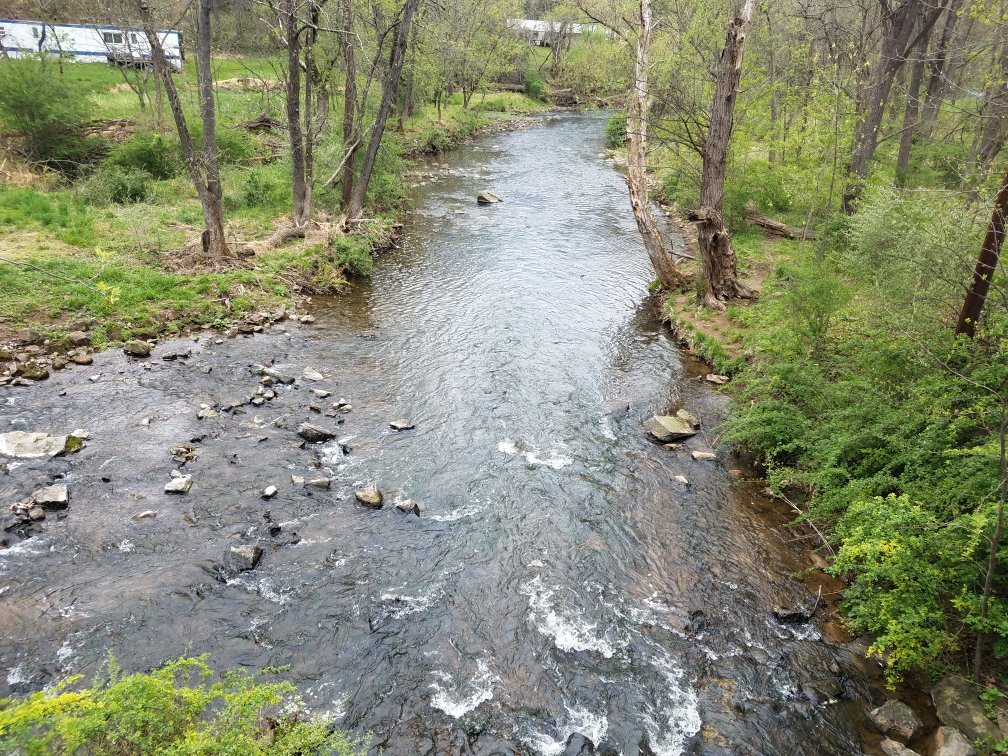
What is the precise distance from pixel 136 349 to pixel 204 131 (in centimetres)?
614

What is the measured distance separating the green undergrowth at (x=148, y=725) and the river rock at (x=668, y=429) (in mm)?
8205

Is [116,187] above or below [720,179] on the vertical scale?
below

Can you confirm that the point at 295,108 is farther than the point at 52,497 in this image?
Yes

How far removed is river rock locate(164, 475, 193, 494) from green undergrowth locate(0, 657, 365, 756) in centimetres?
392

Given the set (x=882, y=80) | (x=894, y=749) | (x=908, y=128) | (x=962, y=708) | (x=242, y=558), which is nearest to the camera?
(x=894, y=749)

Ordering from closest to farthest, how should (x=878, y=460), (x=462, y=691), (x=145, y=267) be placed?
(x=462, y=691)
(x=878, y=460)
(x=145, y=267)

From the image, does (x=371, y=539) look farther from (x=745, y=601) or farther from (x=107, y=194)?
(x=107, y=194)

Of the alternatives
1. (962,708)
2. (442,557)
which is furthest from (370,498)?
(962,708)

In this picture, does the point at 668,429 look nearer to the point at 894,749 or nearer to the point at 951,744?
the point at 894,749

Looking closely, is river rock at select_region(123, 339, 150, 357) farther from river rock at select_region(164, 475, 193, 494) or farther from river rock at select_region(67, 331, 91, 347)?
river rock at select_region(164, 475, 193, 494)

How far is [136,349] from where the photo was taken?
12.9m

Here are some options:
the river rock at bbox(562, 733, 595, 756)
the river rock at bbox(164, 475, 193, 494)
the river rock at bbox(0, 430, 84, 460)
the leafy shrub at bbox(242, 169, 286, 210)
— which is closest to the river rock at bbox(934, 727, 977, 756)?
the river rock at bbox(562, 733, 595, 756)

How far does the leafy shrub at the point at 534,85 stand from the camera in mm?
66188

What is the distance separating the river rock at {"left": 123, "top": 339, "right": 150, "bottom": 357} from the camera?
1291cm
